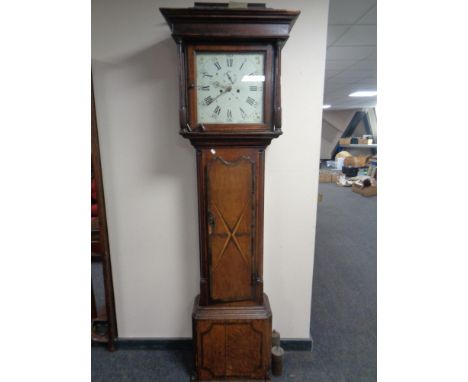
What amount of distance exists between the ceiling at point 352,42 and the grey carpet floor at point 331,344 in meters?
2.31

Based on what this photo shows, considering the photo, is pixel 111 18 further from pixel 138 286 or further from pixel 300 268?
pixel 300 268

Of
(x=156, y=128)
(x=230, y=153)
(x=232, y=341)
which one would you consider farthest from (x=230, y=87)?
(x=232, y=341)

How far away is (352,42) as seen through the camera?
107 inches

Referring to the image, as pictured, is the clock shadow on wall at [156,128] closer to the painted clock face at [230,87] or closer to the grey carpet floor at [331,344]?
the grey carpet floor at [331,344]

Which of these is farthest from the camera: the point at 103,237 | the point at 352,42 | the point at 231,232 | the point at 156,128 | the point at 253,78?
the point at 352,42

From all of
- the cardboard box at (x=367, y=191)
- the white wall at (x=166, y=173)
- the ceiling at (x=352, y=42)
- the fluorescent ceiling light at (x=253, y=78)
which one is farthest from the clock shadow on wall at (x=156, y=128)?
the cardboard box at (x=367, y=191)

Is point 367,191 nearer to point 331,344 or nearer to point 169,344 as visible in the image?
point 331,344

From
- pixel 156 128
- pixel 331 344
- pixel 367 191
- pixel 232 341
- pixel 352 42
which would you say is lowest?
pixel 331 344

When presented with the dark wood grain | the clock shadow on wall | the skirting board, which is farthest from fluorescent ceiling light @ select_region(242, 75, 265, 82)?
the skirting board

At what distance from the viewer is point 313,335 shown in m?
1.96

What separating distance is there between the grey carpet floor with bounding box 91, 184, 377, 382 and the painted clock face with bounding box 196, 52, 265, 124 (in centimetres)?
151

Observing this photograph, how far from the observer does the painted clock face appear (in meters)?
1.23

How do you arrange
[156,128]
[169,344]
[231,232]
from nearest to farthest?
[231,232] → [156,128] → [169,344]

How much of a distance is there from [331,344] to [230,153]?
1526mm
